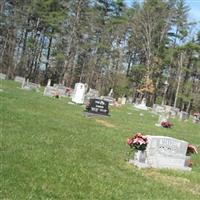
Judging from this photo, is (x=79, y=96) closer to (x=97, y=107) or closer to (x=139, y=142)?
(x=97, y=107)

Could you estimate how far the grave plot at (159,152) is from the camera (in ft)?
47.2

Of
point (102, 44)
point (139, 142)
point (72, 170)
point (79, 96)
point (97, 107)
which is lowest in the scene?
point (72, 170)

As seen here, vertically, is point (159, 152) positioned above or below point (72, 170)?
above

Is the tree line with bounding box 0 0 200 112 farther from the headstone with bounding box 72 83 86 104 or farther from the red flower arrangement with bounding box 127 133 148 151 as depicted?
the red flower arrangement with bounding box 127 133 148 151

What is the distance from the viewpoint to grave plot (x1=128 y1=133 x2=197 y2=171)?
1439 centimetres

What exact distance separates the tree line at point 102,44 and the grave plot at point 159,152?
48476mm

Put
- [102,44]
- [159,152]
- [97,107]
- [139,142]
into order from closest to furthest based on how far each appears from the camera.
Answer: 1. [139,142]
2. [159,152]
3. [97,107]
4. [102,44]

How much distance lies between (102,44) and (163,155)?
56911 millimetres

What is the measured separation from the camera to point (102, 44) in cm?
7100

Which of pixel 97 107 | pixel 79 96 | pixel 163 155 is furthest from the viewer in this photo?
pixel 79 96

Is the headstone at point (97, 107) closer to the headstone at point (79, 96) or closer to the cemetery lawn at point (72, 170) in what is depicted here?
the cemetery lawn at point (72, 170)

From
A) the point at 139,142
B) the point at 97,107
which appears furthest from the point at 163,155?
the point at 97,107

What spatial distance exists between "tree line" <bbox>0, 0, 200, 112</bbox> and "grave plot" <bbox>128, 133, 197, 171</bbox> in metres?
48.5

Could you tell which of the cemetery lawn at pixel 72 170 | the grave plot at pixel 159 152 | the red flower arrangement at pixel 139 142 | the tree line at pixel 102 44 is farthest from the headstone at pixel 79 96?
the tree line at pixel 102 44
